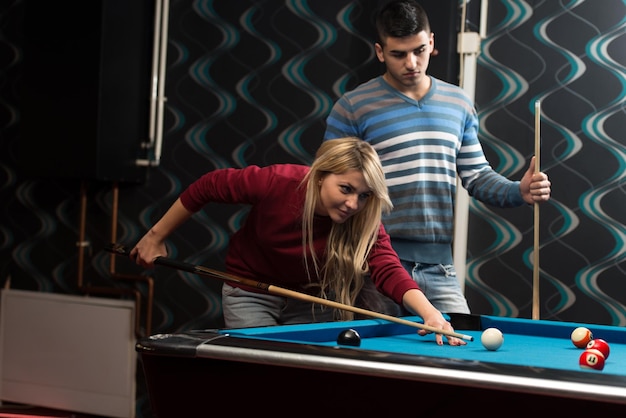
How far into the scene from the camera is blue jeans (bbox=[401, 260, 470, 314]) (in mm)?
2982

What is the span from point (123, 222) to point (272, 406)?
2519 mm

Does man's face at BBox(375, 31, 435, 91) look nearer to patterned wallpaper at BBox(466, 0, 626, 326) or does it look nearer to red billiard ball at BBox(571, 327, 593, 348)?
patterned wallpaper at BBox(466, 0, 626, 326)

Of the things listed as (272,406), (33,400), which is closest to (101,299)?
(33,400)

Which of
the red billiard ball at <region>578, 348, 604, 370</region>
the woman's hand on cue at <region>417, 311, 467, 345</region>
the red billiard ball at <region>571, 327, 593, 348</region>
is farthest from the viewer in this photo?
the woman's hand on cue at <region>417, 311, 467, 345</region>

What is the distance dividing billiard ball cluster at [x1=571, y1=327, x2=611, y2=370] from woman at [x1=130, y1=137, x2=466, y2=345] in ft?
1.88

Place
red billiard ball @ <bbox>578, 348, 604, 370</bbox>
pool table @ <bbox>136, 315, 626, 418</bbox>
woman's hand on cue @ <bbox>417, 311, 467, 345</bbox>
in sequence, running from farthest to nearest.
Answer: woman's hand on cue @ <bbox>417, 311, 467, 345</bbox> < red billiard ball @ <bbox>578, 348, 604, 370</bbox> < pool table @ <bbox>136, 315, 626, 418</bbox>

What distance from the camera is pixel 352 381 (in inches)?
62.1

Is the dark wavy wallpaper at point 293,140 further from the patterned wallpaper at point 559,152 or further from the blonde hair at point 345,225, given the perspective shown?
the blonde hair at point 345,225

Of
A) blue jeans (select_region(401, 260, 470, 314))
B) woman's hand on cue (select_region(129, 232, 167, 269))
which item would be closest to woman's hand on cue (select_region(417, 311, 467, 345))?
blue jeans (select_region(401, 260, 470, 314))

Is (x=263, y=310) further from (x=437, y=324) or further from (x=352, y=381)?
(x=352, y=381)

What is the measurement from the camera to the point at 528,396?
1.47 metres

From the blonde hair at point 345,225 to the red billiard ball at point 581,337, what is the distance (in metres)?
0.72

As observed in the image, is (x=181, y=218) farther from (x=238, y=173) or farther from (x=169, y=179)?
(x=169, y=179)

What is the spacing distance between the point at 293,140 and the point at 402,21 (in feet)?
2.72
